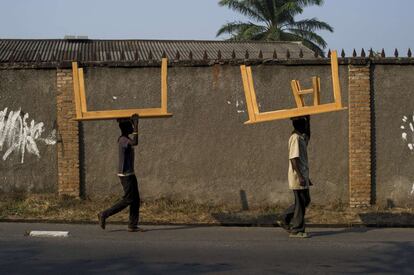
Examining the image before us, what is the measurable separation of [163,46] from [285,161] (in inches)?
478

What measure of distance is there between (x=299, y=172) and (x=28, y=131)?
5.31 m

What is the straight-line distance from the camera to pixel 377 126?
Answer: 1234 centimetres

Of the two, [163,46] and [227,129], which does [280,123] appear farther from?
[163,46]

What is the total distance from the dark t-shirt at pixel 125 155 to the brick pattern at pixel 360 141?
169 inches

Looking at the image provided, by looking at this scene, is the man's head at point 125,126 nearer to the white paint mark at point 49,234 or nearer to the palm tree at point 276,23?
the white paint mark at point 49,234

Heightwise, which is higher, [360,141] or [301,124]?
[301,124]

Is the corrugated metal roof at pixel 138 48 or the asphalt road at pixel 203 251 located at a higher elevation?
the corrugated metal roof at pixel 138 48

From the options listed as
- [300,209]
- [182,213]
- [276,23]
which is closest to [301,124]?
[300,209]

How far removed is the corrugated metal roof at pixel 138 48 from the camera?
21388mm

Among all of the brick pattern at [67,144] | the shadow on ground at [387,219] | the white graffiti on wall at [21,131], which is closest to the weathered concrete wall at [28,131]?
the white graffiti on wall at [21,131]

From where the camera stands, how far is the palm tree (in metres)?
36.6

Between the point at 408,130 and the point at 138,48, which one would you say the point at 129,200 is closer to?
the point at 408,130

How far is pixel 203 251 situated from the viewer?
8.55 meters

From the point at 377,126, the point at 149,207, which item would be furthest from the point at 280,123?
the point at 149,207
